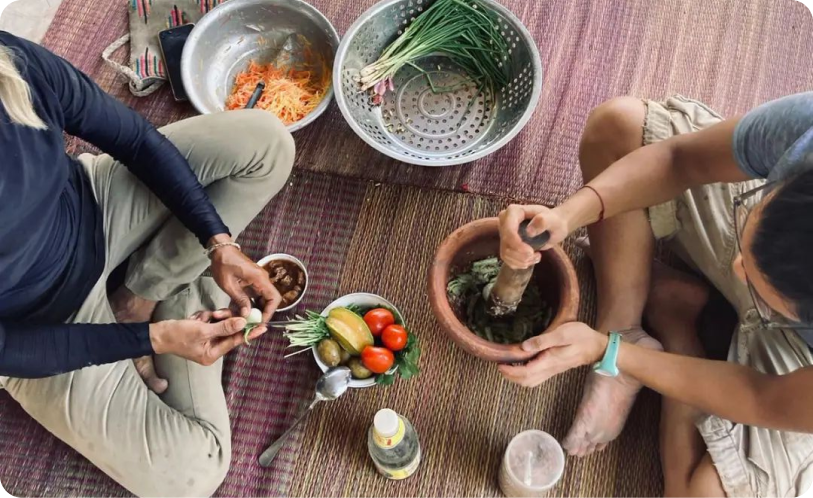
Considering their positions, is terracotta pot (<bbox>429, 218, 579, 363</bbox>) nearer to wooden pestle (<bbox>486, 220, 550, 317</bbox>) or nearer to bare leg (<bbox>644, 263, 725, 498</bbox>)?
wooden pestle (<bbox>486, 220, 550, 317</bbox>)

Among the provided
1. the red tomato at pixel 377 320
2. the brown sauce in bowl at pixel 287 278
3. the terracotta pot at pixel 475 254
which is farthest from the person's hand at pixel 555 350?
the brown sauce in bowl at pixel 287 278

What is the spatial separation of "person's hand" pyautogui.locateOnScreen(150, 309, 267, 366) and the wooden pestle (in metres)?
0.45

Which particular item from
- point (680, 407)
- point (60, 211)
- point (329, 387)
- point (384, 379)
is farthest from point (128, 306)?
point (680, 407)

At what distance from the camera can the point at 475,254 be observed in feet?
4.22

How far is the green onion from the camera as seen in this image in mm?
1614

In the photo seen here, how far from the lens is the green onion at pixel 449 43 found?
1.61 metres

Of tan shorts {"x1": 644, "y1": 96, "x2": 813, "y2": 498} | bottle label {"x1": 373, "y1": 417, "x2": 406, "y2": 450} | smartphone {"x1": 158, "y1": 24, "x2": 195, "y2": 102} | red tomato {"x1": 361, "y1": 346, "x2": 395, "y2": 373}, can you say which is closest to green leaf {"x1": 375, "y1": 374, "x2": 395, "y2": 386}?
red tomato {"x1": 361, "y1": 346, "x2": 395, "y2": 373}

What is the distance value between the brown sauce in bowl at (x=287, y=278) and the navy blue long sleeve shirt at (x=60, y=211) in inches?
10.9

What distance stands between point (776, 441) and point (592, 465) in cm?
40

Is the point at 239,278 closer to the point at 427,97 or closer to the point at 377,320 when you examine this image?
the point at 377,320

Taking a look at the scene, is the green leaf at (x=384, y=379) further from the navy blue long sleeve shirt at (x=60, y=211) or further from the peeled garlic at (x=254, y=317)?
the navy blue long sleeve shirt at (x=60, y=211)

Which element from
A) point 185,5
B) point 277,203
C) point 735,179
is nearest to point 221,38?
point 185,5

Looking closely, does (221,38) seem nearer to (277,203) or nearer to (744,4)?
(277,203)

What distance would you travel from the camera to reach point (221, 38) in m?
1.72
